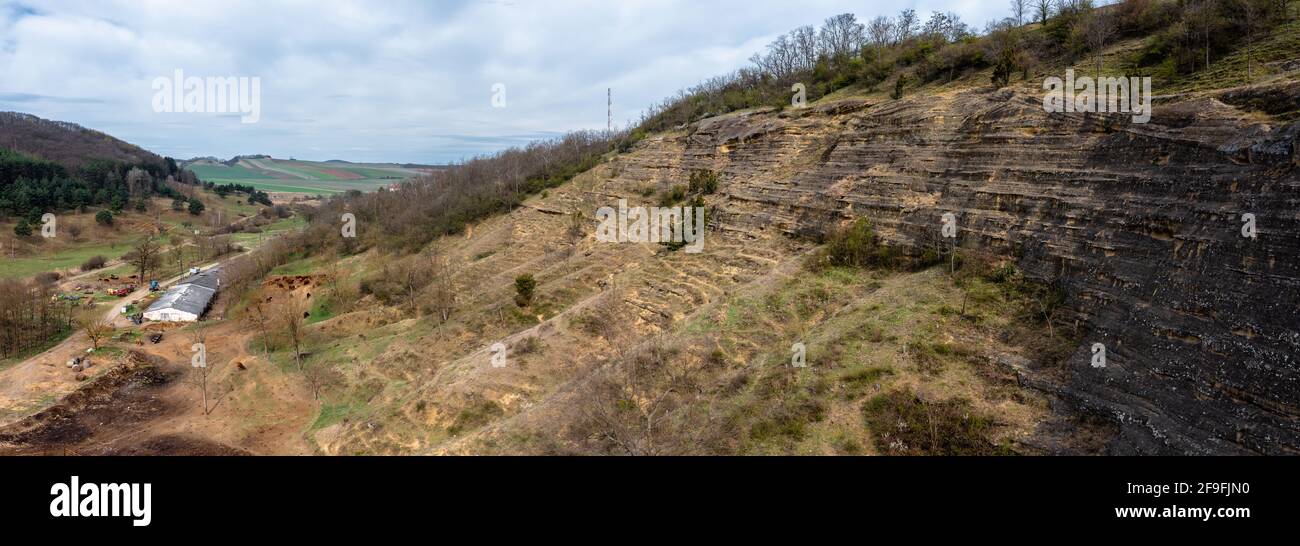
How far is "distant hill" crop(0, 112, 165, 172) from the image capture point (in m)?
108

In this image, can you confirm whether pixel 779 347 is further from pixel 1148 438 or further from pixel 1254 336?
pixel 1254 336

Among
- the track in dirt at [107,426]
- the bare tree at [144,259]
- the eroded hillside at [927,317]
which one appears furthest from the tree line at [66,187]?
the eroded hillside at [927,317]

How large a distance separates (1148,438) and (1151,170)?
8056mm

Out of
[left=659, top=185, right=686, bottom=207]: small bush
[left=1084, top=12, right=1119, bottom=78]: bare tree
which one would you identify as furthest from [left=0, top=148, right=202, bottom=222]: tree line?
[left=1084, top=12, right=1119, bottom=78]: bare tree

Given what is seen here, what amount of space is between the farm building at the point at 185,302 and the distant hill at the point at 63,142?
84260 millimetres

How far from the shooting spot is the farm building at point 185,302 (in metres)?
35.8

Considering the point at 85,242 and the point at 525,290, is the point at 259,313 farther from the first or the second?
the point at 85,242

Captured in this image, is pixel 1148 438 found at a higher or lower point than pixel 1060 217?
lower

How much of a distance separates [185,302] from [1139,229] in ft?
170

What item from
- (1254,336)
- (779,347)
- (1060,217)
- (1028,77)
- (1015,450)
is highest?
A: (1028,77)

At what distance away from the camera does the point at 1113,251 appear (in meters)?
12.9

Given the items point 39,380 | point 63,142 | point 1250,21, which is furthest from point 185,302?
point 63,142

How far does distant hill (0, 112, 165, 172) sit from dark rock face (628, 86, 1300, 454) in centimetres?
13528

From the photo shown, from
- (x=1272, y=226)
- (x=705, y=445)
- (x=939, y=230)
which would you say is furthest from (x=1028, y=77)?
(x=705, y=445)
